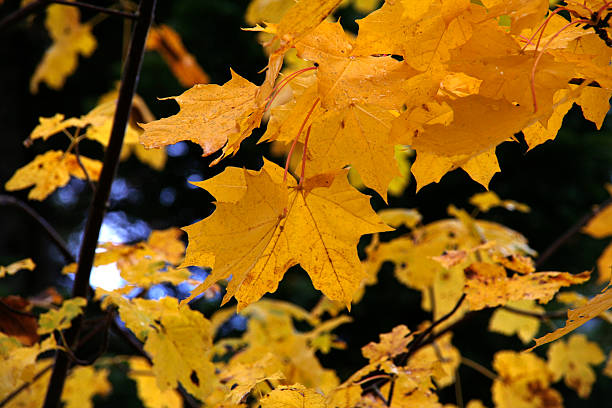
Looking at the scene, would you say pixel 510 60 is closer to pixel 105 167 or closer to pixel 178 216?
pixel 105 167

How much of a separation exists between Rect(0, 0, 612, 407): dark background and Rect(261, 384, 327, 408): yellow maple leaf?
2825mm

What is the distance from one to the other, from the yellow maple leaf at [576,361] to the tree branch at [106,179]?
1.51m

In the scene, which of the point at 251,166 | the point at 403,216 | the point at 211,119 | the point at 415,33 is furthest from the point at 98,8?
the point at 251,166

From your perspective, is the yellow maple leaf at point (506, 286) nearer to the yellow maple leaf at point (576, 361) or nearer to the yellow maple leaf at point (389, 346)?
the yellow maple leaf at point (389, 346)

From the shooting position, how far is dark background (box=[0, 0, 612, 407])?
137 inches

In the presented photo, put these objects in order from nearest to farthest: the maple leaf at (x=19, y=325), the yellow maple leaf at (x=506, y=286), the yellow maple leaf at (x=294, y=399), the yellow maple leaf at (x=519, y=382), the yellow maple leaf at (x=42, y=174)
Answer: the yellow maple leaf at (x=294, y=399)
the yellow maple leaf at (x=506, y=286)
the maple leaf at (x=19, y=325)
the yellow maple leaf at (x=42, y=174)
the yellow maple leaf at (x=519, y=382)

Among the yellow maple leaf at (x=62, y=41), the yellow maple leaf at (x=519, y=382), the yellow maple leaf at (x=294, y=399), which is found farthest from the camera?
the yellow maple leaf at (x=62, y=41)

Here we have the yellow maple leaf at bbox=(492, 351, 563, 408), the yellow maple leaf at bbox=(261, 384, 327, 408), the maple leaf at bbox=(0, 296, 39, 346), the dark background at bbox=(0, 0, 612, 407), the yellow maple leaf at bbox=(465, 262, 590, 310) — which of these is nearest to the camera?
the yellow maple leaf at bbox=(261, 384, 327, 408)

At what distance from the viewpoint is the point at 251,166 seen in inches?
150

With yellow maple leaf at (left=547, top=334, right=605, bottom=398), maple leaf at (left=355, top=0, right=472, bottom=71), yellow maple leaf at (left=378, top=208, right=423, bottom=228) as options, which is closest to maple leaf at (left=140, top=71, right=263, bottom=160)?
maple leaf at (left=355, top=0, right=472, bottom=71)

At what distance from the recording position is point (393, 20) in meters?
0.46

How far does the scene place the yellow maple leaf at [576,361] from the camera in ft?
5.46

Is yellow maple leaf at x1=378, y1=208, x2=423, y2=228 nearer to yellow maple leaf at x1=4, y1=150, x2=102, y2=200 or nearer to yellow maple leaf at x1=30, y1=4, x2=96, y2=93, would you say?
yellow maple leaf at x1=4, y1=150, x2=102, y2=200

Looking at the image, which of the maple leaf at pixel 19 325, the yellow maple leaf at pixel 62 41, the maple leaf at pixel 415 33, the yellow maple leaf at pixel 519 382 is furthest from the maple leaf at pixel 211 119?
the yellow maple leaf at pixel 62 41
